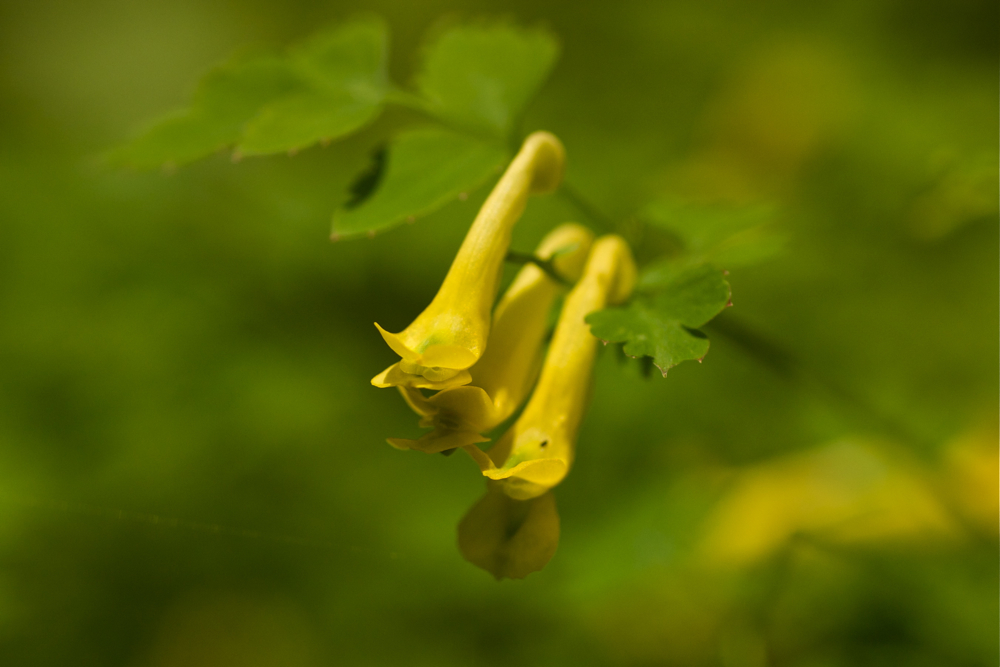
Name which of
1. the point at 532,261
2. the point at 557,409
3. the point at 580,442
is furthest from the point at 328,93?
the point at 580,442

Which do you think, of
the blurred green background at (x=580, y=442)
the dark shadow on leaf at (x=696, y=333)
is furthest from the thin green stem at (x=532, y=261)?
the blurred green background at (x=580, y=442)

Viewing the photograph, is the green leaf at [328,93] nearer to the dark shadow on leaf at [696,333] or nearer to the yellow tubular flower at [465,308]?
the yellow tubular flower at [465,308]

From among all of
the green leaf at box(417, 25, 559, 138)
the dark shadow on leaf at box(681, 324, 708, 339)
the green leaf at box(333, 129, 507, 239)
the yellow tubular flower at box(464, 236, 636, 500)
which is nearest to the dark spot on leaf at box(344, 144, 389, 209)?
the green leaf at box(333, 129, 507, 239)

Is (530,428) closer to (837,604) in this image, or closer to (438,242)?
(837,604)

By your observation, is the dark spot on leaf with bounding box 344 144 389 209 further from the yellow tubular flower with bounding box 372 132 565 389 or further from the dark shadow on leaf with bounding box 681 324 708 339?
the dark shadow on leaf with bounding box 681 324 708 339

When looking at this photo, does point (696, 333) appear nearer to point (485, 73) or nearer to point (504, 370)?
point (504, 370)
